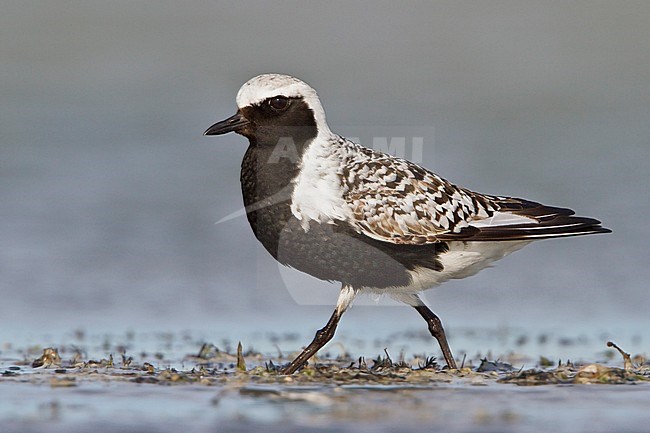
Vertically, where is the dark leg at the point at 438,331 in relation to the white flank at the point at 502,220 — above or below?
below

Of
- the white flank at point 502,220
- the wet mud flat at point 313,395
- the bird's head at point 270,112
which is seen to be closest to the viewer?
the wet mud flat at point 313,395

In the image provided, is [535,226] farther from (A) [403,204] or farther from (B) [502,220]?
(A) [403,204]

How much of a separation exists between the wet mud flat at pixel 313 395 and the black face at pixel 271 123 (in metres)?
1.59

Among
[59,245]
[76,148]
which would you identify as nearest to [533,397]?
[59,245]

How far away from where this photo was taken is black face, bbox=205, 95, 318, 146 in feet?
27.8

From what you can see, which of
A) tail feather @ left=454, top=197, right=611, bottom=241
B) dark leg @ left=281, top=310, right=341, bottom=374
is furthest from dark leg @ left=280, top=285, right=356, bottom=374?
tail feather @ left=454, top=197, right=611, bottom=241

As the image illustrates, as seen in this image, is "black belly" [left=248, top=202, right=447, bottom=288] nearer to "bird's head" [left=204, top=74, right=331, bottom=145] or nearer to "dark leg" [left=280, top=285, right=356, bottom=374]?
"dark leg" [left=280, top=285, right=356, bottom=374]

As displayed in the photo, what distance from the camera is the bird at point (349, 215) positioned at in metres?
8.23

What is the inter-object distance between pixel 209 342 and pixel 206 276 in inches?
79.3

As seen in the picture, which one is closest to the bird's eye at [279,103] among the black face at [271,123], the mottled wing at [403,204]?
the black face at [271,123]

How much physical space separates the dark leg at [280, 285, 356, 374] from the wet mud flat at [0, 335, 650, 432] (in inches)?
5.0

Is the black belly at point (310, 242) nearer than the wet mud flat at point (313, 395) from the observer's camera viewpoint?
No

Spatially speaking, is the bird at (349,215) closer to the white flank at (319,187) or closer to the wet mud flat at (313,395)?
the white flank at (319,187)

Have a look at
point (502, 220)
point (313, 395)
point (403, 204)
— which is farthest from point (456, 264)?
point (313, 395)
